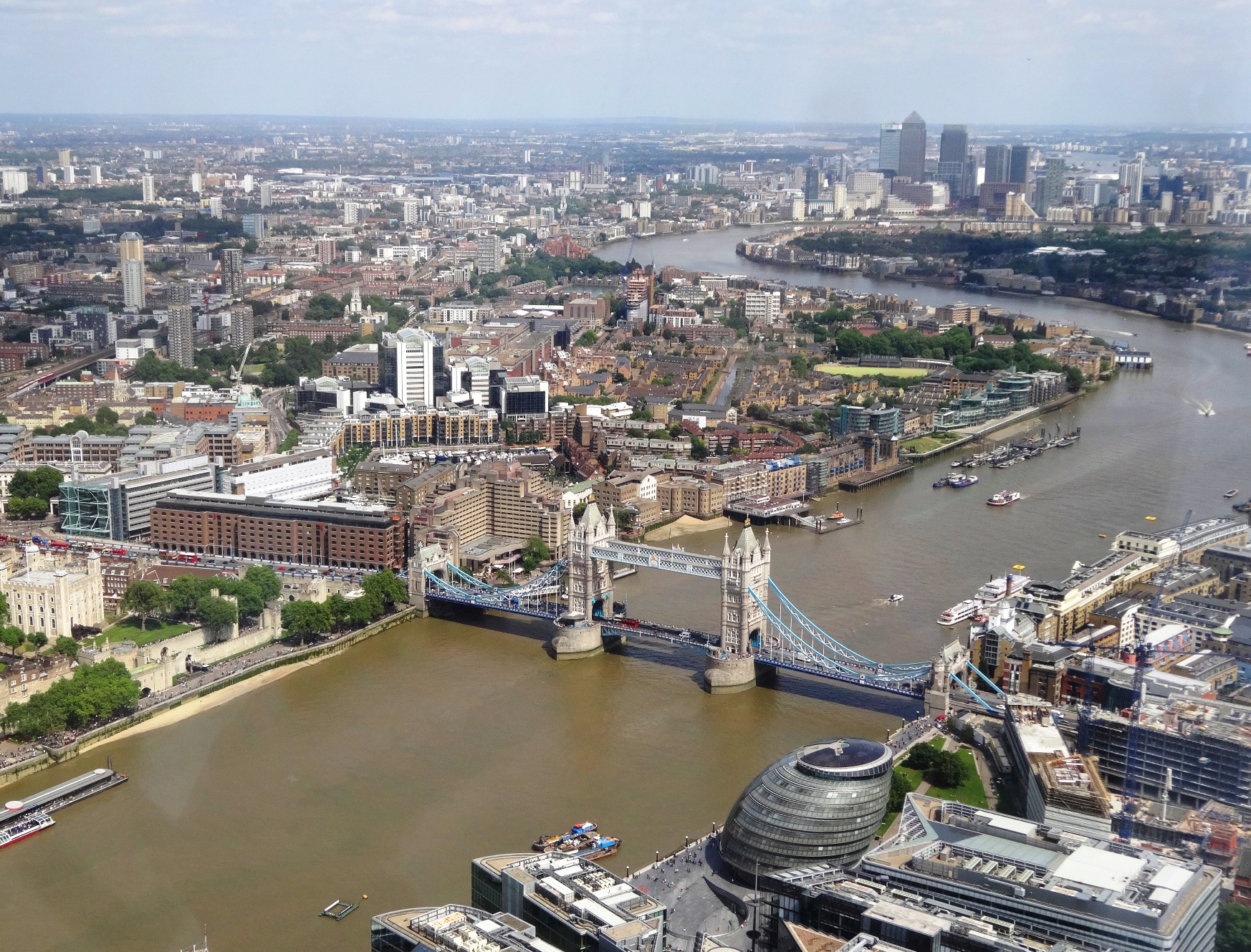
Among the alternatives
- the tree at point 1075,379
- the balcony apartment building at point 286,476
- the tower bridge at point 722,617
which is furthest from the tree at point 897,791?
the tree at point 1075,379

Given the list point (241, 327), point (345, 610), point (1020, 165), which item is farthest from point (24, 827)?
point (1020, 165)

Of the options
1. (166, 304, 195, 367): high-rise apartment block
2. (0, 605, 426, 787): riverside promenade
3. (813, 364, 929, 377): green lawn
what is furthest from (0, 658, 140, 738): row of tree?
(813, 364, 929, 377): green lawn

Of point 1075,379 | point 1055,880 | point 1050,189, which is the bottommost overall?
point 1075,379

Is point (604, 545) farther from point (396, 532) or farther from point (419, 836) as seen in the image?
point (419, 836)

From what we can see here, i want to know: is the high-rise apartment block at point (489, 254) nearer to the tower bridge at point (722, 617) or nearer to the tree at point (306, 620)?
the tower bridge at point (722, 617)

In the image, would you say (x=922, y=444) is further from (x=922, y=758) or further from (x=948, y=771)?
(x=948, y=771)

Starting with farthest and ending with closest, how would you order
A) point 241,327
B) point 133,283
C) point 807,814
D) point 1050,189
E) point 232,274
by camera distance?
point 1050,189, point 232,274, point 133,283, point 241,327, point 807,814

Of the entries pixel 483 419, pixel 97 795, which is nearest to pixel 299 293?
pixel 483 419
